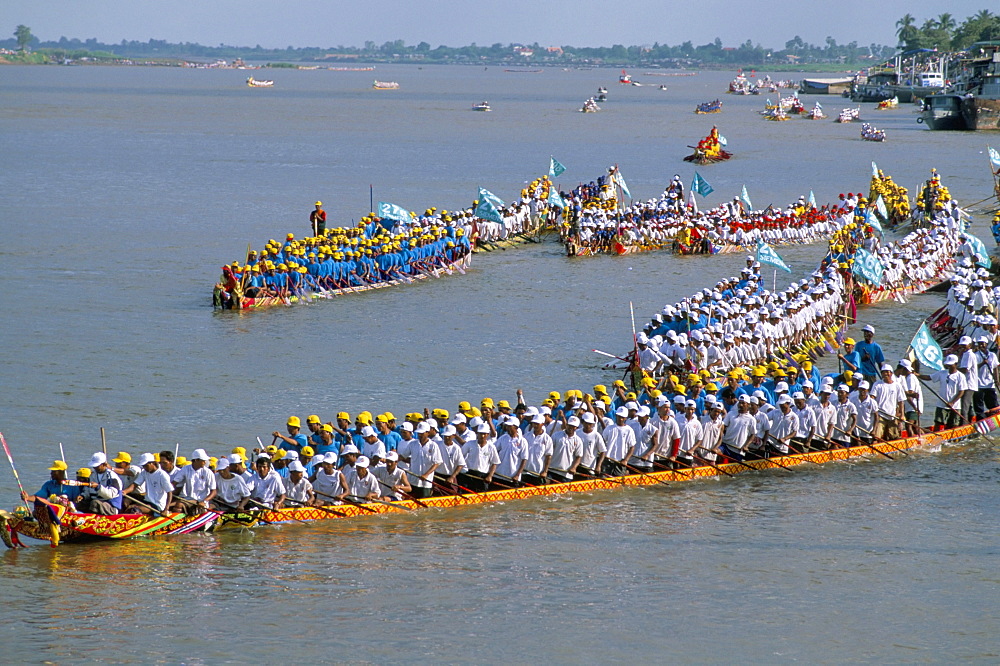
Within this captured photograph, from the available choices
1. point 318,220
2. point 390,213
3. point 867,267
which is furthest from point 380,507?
point 318,220

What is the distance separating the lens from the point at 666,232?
4053 centimetres

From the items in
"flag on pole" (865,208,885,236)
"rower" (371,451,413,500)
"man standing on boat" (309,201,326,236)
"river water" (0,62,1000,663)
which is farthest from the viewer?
"man standing on boat" (309,201,326,236)

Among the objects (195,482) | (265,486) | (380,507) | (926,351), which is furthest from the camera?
(926,351)

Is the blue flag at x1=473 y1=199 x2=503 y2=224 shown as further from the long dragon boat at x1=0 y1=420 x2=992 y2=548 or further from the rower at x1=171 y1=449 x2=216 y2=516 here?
the rower at x1=171 y1=449 x2=216 y2=516

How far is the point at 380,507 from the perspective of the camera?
1664 centimetres

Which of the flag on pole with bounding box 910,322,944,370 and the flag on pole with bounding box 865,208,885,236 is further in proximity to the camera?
the flag on pole with bounding box 865,208,885,236

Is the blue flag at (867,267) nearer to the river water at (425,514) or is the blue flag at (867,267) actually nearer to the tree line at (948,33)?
the river water at (425,514)

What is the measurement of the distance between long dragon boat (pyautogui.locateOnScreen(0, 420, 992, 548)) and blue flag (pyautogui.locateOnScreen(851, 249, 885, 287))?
8585 millimetres

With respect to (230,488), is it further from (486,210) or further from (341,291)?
(486,210)

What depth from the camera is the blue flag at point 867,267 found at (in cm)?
2866

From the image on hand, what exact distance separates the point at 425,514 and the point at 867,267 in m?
15.9

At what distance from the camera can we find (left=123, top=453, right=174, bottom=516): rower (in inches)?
603

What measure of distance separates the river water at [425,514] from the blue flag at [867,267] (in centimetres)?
138

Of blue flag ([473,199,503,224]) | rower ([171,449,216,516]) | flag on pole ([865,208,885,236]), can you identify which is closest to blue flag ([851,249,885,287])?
flag on pole ([865,208,885,236])
